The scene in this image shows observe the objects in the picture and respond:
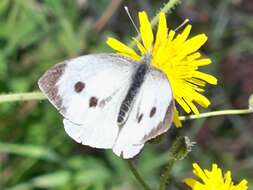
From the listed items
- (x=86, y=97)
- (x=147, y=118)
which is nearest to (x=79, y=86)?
(x=86, y=97)

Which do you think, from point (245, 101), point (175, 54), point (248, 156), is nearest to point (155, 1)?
point (245, 101)

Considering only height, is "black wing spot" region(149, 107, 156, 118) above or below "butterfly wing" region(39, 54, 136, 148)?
above

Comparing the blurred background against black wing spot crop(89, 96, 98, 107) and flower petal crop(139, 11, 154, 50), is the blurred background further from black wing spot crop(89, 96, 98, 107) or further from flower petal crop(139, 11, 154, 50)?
black wing spot crop(89, 96, 98, 107)

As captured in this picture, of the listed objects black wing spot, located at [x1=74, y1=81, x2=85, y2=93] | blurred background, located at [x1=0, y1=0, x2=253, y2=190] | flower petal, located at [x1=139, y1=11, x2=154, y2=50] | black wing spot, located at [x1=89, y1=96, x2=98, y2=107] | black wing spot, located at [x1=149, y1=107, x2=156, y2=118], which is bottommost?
blurred background, located at [x1=0, y1=0, x2=253, y2=190]

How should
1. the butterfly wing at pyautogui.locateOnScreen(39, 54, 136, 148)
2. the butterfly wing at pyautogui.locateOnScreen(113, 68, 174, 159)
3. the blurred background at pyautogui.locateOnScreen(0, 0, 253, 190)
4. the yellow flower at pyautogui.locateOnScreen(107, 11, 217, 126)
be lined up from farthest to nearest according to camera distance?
the blurred background at pyautogui.locateOnScreen(0, 0, 253, 190), the yellow flower at pyautogui.locateOnScreen(107, 11, 217, 126), the butterfly wing at pyautogui.locateOnScreen(39, 54, 136, 148), the butterfly wing at pyautogui.locateOnScreen(113, 68, 174, 159)

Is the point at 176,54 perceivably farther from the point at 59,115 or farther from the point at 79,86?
the point at 59,115

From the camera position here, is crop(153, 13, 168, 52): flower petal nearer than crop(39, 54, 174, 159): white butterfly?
No

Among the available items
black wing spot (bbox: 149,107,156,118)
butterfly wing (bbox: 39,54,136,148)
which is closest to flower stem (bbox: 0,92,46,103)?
butterfly wing (bbox: 39,54,136,148)
